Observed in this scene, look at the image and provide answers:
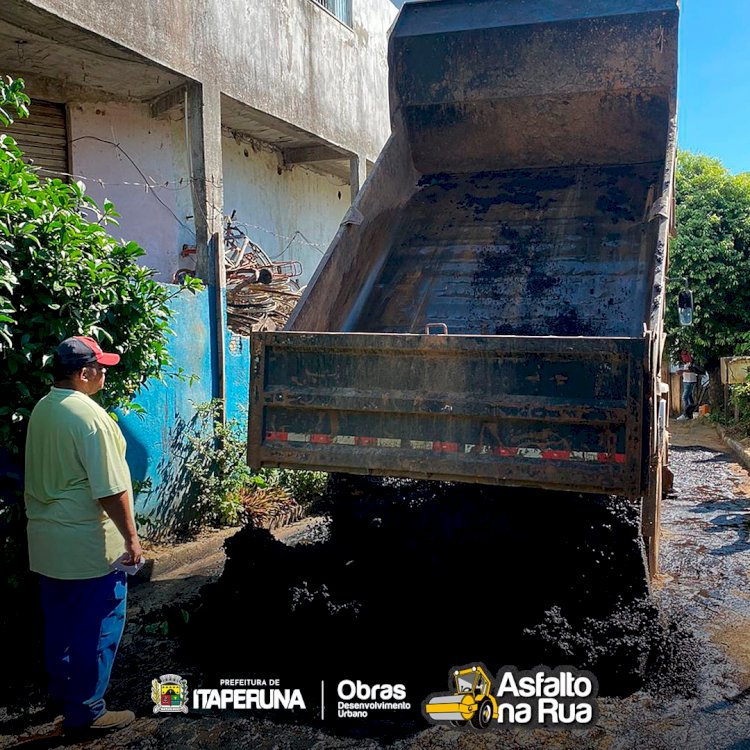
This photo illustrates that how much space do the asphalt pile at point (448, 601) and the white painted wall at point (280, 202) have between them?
5961 mm

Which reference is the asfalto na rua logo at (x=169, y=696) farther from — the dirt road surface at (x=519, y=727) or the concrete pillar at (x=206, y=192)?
the concrete pillar at (x=206, y=192)

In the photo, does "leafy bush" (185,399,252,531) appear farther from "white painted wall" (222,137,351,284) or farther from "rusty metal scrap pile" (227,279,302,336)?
"white painted wall" (222,137,351,284)

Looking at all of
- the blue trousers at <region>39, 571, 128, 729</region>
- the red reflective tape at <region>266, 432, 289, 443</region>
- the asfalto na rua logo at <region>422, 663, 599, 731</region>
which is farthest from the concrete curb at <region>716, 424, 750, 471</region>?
the blue trousers at <region>39, 571, 128, 729</region>

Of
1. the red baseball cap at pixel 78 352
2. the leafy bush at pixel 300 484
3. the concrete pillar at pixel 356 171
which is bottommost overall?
the leafy bush at pixel 300 484

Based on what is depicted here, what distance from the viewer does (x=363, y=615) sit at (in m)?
3.35

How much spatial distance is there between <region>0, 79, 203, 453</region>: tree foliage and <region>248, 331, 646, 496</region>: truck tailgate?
84cm

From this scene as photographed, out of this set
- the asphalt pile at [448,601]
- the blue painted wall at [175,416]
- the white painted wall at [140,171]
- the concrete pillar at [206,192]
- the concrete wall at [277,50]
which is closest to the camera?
the asphalt pile at [448,601]

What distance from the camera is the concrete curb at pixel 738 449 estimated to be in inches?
383

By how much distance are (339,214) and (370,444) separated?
345 inches

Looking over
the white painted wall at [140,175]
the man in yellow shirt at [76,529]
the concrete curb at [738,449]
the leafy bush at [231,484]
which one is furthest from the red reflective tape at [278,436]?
the concrete curb at [738,449]

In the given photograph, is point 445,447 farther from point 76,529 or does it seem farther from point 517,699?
point 76,529

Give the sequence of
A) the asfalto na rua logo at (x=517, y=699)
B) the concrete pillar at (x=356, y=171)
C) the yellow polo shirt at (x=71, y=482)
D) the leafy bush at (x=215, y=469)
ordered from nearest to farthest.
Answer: the yellow polo shirt at (x=71, y=482) → the asfalto na rua logo at (x=517, y=699) → the leafy bush at (x=215, y=469) → the concrete pillar at (x=356, y=171)

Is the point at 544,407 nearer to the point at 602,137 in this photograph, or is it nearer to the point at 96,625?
the point at 96,625

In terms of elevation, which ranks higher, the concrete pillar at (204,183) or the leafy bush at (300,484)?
the concrete pillar at (204,183)
